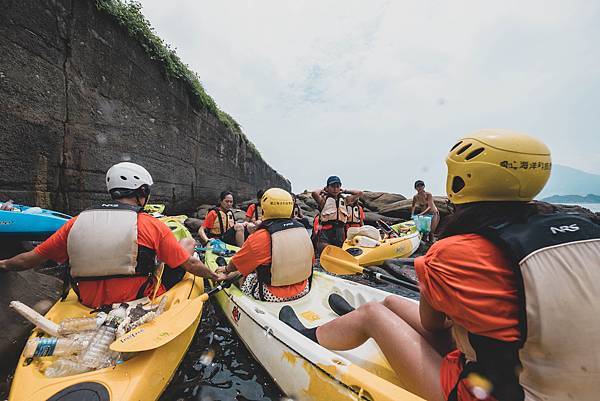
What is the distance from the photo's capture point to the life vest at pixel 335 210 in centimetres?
692

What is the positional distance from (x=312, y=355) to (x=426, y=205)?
32.8ft

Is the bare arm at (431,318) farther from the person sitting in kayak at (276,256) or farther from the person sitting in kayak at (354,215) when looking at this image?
the person sitting in kayak at (354,215)

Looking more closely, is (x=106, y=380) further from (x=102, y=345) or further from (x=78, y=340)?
(x=78, y=340)

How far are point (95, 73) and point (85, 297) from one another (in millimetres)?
5879

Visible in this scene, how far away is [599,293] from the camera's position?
102cm

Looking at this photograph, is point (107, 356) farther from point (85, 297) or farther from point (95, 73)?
point (95, 73)

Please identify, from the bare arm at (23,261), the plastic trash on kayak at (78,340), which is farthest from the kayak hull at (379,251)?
the bare arm at (23,261)

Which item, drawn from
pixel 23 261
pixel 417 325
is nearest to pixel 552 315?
pixel 417 325

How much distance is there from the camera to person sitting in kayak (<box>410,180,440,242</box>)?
9.98m

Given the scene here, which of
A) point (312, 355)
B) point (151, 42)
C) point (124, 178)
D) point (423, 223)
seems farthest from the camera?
point (423, 223)

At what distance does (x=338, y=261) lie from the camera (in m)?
4.89

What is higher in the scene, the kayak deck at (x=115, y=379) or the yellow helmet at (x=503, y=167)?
the yellow helmet at (x=503, y=167)

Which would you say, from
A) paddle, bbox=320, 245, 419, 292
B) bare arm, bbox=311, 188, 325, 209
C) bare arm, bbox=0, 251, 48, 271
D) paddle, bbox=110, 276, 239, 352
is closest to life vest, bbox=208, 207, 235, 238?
bare arm, bbox=311, 188, 325, 209

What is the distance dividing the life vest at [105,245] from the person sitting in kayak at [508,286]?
7.63 feet
